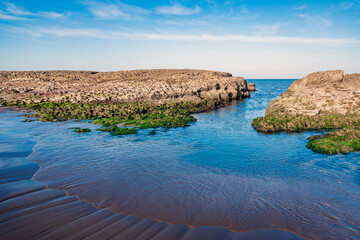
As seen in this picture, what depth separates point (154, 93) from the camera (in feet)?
102

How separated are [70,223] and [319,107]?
18365 millimetres

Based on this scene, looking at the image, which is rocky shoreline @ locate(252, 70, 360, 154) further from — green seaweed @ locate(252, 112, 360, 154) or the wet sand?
the wet sand

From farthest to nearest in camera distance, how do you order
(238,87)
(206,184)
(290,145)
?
1. (238,87)
2. (290,145)
3. (206,184)

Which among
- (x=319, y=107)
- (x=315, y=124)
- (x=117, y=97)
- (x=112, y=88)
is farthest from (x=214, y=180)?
(x=112, y=88)

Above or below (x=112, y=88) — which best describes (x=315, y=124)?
below

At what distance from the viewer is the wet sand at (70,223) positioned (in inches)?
189

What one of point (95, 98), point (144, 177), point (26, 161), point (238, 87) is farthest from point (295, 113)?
point (238, 87)

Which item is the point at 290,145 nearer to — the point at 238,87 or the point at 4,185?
the point at 4,185

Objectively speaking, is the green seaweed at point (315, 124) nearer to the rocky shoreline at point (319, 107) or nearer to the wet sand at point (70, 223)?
the rocky shoreline at point (319, 107)

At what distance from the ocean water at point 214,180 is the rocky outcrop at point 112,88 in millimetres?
17529

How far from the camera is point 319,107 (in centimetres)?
1716

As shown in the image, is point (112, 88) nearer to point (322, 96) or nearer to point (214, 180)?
point (322, 96)

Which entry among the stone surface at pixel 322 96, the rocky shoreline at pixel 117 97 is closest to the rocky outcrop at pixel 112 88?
the rocky shoreline at pixel 117 97

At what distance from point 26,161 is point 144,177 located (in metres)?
5.15
